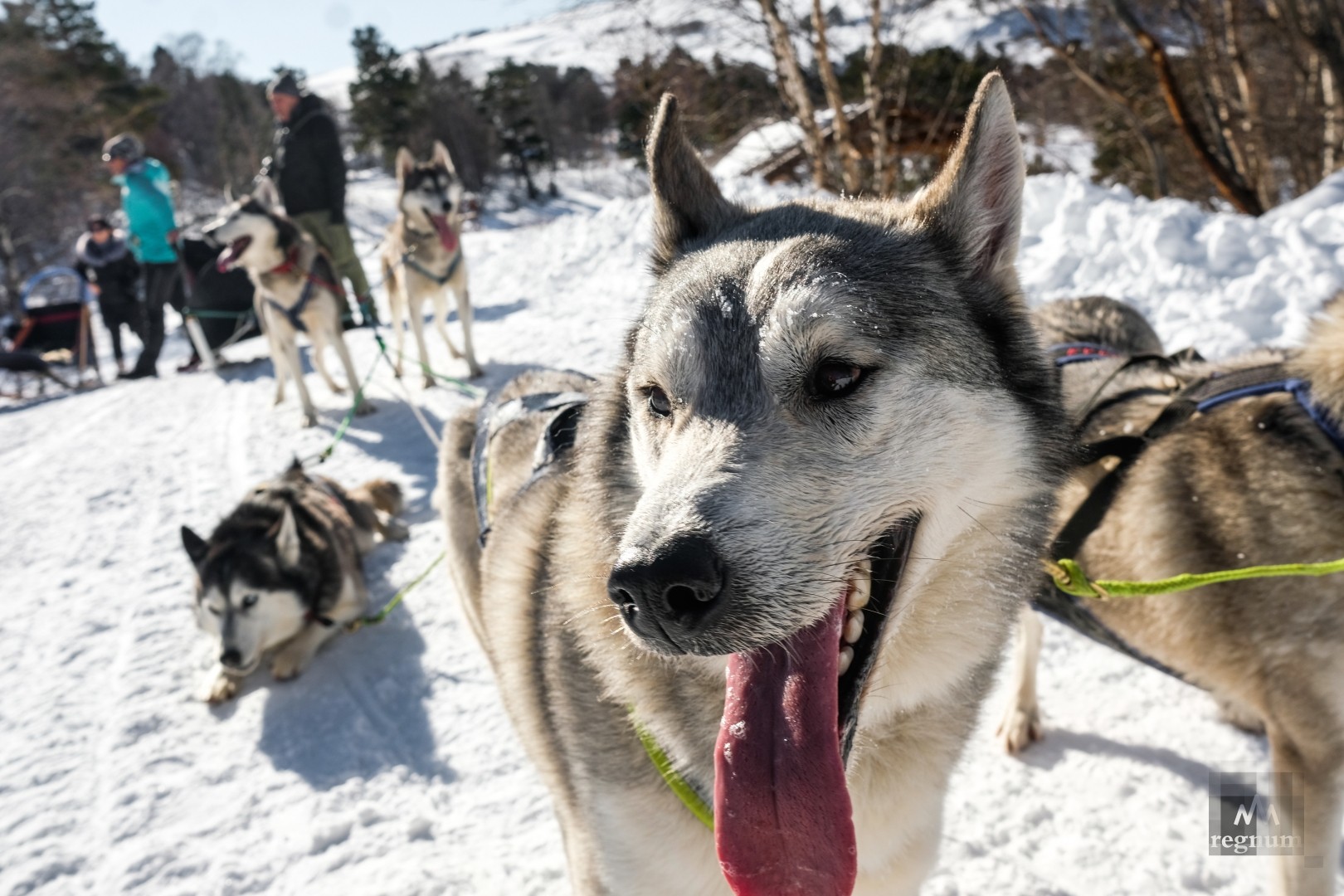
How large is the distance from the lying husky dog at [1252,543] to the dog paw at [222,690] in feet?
11.8

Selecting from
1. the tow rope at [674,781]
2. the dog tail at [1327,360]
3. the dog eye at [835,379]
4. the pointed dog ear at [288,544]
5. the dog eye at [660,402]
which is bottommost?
the pointed dog ear at [288,544]

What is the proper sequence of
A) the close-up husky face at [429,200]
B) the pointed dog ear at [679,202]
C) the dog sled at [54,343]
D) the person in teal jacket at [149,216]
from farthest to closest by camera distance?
the dog sled at [54,343], the person in teal jacket at [149,216], the close-up husky face at [429,200], the pointed dog ear at [679,202]

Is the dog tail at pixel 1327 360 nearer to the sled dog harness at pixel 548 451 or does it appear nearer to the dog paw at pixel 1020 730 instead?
the dog paw at pixel 1020 730

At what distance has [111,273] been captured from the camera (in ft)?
42.2

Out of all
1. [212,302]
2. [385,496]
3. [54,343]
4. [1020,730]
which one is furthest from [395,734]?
[54,343]

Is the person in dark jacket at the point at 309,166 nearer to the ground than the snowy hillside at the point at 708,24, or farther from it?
nearer to the ground

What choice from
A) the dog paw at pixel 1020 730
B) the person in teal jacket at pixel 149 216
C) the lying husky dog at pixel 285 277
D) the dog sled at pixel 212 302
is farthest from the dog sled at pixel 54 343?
the dog paw at pixel 1020 730

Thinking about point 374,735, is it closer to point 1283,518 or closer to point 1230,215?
point 1283,518

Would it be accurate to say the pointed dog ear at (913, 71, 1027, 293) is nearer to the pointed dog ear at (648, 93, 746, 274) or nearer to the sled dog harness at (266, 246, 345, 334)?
the pointed dog ear at (648, 93, 746, 274)

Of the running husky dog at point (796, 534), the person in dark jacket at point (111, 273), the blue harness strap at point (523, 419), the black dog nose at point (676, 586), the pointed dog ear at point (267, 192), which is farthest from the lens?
the person in dark jacket at point (111, 273)

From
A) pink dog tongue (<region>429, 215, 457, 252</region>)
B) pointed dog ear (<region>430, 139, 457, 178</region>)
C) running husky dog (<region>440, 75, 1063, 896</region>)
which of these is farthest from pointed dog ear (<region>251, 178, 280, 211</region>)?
running husky dog (<region>440, 75, 1063, 896</region>)

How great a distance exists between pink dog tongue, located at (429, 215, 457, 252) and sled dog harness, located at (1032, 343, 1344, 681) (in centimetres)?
752

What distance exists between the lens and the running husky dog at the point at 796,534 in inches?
55.0

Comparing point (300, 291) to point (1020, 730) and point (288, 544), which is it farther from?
point (1020, 730)
